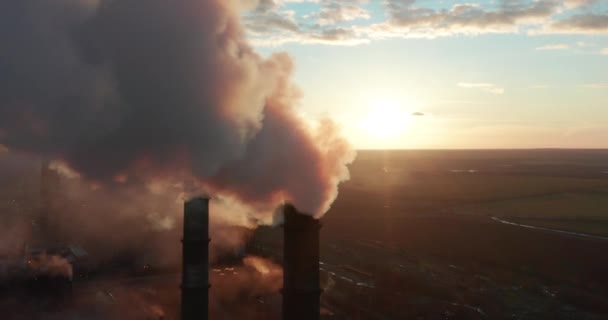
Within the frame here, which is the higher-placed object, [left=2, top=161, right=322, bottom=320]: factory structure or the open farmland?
[left=2, top=161, right=322, bottom=320]: factory structure

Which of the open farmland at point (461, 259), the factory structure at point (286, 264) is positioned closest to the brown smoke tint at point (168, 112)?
the factory structure at point (286, 264)

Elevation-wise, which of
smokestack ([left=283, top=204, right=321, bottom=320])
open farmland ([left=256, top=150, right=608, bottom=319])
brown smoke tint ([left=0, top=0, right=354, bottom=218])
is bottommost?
open farmland ([left=256, top=150, right=608, bottom=319])

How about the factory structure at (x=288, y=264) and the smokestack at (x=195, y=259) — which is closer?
A: the factory structure at (x=288, y=264)

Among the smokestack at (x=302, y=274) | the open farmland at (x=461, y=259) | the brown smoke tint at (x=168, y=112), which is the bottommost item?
the open farmland at (x=461, y=259)

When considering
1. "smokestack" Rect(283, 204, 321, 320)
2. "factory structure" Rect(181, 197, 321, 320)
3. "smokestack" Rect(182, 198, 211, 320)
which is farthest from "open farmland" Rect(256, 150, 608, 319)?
"smokestack" Rect(283, 204, 321, 320)

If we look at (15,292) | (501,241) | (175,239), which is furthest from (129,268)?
(501,241)

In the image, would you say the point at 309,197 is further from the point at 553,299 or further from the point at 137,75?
the point at 553,299

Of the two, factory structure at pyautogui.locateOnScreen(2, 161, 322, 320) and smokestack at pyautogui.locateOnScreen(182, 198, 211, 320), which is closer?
factory structure at pyautogui.locateOnScreen(2, 161, 322, 320)

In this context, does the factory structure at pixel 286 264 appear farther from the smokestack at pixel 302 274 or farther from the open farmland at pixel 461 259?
the open farmland at pixel 461 259

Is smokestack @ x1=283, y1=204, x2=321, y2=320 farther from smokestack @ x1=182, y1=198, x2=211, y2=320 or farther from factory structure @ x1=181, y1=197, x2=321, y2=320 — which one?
smokestack @ x1=182, y1=198, x2=211, y2=320
